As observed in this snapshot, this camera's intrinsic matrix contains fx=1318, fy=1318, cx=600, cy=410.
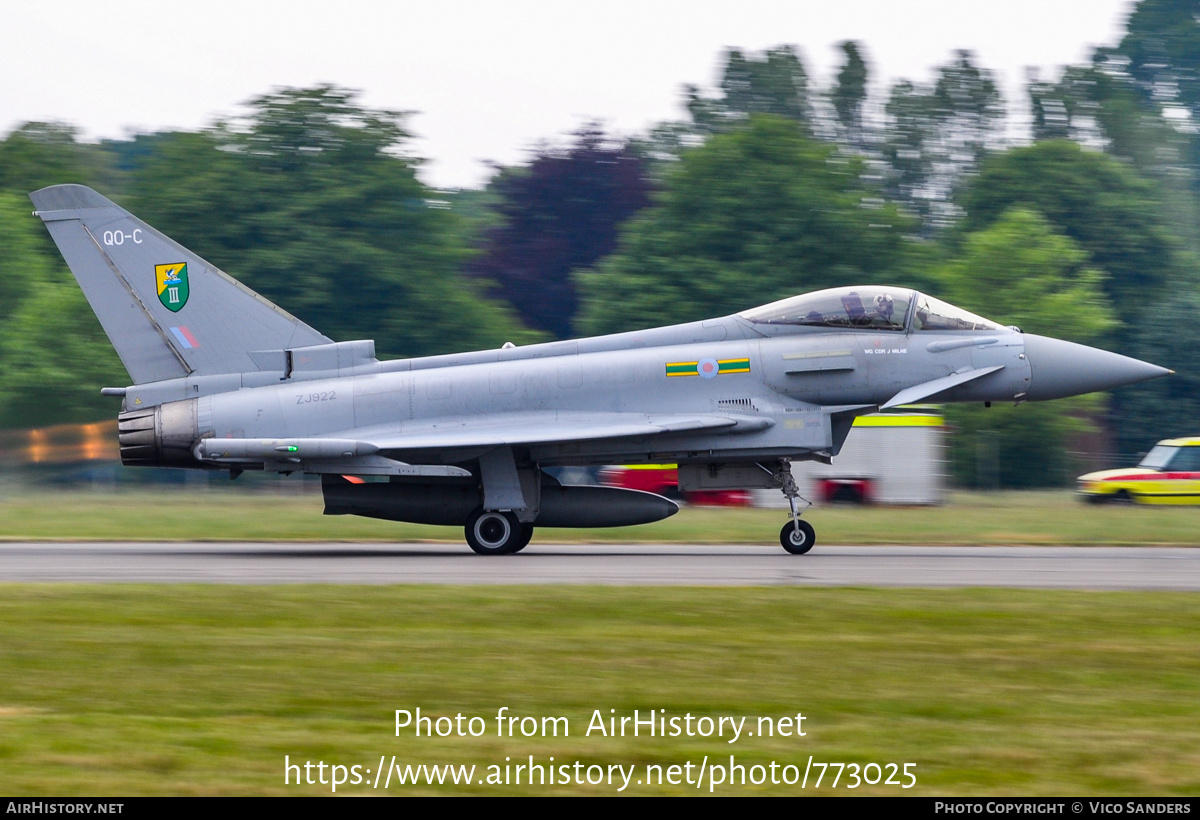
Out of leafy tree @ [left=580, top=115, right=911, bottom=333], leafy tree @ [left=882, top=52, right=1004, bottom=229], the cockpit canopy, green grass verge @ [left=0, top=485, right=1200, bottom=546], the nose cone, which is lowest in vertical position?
green grass verge @ [left=0, top=485, right=1200, bottom=546]

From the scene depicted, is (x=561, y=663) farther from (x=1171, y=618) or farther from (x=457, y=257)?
(x=457, y=257)

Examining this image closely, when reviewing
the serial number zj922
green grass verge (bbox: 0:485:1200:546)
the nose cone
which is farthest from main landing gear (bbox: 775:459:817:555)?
the serial number zj922

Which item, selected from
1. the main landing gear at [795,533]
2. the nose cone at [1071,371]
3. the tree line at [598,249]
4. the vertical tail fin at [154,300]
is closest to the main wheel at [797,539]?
the main landing gear at [795,533]

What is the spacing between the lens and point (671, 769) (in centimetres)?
650

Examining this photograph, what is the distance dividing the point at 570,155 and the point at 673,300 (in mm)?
19619

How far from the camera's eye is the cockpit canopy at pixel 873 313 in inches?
697

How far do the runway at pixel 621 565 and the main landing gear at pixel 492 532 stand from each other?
208mm

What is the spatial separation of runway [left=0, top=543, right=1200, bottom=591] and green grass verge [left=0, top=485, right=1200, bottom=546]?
1.51m

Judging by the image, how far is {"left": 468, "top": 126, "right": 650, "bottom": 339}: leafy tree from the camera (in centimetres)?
5812

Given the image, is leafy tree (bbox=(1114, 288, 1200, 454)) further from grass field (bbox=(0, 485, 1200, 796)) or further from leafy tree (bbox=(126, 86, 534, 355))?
grass field (bbox=(0, 485, 1200, 796))

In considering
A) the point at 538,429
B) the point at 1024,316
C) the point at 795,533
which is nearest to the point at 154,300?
the point at 538,429

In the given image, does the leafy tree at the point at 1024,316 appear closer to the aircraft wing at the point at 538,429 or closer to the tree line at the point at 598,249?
the tree line at the point at 598,249

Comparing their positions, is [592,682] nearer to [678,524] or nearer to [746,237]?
[678,524]

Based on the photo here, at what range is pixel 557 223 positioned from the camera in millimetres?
59938
